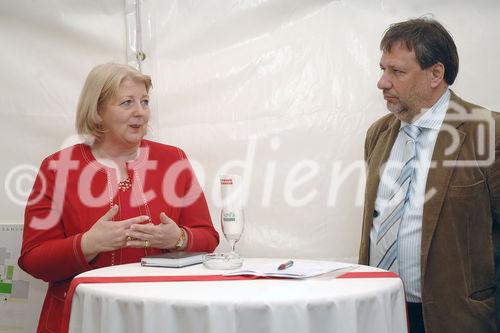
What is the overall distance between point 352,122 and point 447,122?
598 millimetres

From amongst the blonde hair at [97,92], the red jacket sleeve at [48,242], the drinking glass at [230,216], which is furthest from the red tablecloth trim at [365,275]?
the blonde hair at [97,92]

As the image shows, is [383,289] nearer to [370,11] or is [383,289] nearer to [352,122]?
[352,122]

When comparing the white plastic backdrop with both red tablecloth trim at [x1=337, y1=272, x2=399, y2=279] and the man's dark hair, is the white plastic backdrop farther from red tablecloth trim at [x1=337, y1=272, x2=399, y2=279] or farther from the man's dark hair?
red tablecloth trim at [x1=337, y1=272, x2=399, y2=279]

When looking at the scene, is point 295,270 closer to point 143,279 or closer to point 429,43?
point 143,279

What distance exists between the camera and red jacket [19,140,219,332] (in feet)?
7.21

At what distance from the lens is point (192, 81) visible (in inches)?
114

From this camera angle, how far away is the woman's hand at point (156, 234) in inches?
82.0

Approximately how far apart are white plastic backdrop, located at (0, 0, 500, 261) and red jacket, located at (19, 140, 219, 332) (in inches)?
15.2

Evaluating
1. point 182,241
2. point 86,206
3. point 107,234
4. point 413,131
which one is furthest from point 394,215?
point 86,206

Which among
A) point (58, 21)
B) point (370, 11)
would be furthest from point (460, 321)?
point (58, 21)

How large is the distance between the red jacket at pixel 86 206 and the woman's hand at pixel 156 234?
0.12 metres

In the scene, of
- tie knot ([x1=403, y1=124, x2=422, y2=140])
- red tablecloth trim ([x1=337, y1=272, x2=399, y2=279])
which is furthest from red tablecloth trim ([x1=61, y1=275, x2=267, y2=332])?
tie knot ([x1=403, y1=124, x2=422, y2=140])

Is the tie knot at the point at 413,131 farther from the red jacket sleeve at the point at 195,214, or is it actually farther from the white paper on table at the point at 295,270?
the red jacket sleeve at the point at 195,214

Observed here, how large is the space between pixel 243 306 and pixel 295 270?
42 centimetres
